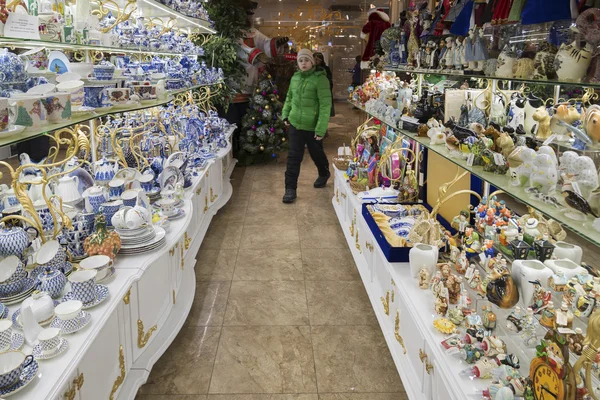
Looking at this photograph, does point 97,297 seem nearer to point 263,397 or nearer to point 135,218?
point 135,218

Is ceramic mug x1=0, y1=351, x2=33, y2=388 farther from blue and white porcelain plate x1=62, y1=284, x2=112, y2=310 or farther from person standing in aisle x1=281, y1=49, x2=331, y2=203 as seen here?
person standing in aisle x1=281, y1=49, x2=331, y2=203

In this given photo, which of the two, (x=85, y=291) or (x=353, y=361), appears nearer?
(x=85, y=291)

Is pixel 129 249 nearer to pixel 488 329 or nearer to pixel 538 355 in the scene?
pixel 488 329

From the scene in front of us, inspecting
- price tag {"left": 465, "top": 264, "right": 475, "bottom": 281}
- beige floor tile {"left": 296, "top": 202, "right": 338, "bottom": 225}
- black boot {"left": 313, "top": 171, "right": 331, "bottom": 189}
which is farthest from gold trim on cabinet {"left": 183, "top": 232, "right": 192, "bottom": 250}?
black boot {"left": 313, "top": 171, "right": 331, "bottom": 189}

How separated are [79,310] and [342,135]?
9.32 metres

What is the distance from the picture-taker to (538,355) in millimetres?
1447

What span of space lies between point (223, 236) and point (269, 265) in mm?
835

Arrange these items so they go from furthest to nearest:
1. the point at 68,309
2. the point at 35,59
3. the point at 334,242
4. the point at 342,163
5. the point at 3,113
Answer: the point at 342,163 → the point at 334,242 → the point at 35,59 → the point at 68,309 → the point at 3,113

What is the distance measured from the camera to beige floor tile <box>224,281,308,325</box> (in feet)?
10.8

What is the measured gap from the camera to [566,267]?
183 cm

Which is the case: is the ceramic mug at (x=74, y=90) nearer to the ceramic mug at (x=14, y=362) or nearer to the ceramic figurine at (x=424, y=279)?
the ceramic mug at (x=14, y=362)

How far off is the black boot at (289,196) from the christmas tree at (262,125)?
1.96 m

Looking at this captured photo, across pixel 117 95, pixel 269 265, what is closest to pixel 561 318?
pixel 117 95

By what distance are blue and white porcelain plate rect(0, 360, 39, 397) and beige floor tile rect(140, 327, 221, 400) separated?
3.77 ft
